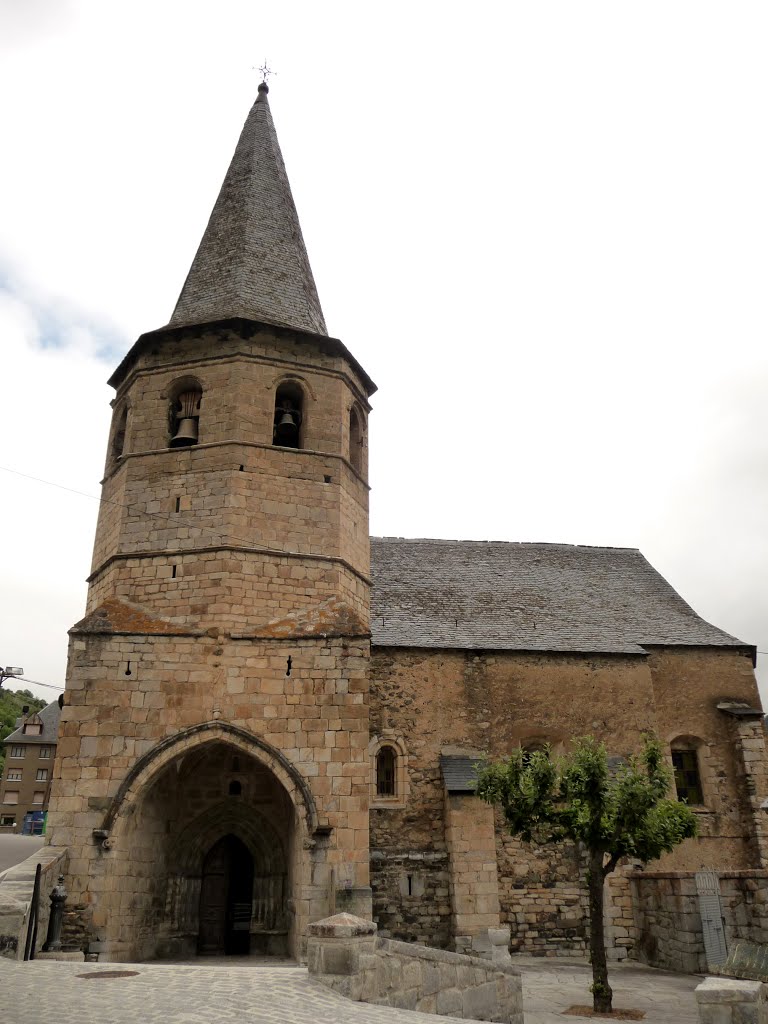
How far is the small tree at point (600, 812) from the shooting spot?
12555 millimetres

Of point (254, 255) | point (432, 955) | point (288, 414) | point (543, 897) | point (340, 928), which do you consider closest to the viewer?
point (340, 928)

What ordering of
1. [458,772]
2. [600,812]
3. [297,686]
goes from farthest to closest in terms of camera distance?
1. [458,772]
2. [297,686]
3. [600,812]

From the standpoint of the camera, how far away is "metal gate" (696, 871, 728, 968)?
554 inches

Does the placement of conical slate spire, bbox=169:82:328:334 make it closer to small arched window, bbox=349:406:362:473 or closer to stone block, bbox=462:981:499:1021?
small arched window, bbox=349:406:362:473

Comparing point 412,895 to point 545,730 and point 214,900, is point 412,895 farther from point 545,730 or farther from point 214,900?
point 545,730

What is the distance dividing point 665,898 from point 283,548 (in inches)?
408

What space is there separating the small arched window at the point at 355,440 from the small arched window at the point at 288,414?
55.9 inches

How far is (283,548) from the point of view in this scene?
15.1 meters

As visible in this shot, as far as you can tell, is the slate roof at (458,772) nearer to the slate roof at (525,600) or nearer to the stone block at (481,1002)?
the slate roof at (525,600)

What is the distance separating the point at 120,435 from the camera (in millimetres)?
17438

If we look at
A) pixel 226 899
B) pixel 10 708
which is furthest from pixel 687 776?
pixel 10 708

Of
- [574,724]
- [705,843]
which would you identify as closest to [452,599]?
[574,724]

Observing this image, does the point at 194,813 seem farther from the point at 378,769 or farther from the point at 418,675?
the point at 418,675

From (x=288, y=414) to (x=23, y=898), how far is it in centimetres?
967
